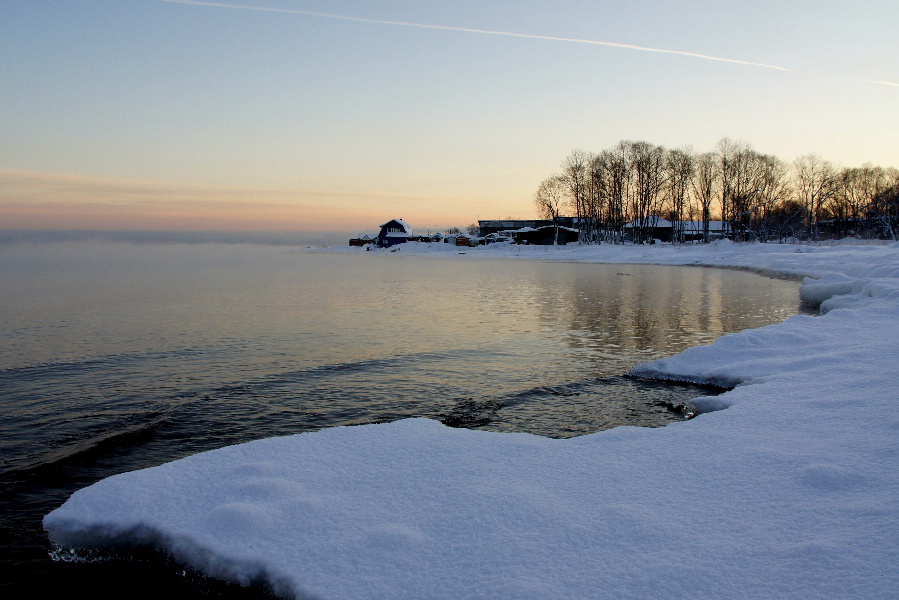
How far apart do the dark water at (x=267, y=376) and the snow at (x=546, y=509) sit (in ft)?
1.82

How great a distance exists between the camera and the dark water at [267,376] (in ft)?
21.5

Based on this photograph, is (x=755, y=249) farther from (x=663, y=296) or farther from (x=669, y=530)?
(x=669, y=530)

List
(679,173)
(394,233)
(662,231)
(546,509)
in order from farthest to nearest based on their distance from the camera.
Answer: (394,233)
(662,231)
(679,173)
(546,509)

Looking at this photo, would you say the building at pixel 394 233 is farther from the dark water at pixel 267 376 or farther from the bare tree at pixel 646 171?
the dark water at pixel 267 376

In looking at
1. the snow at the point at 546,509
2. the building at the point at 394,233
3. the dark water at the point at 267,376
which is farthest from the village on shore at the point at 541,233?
the snow at the point at 546,509

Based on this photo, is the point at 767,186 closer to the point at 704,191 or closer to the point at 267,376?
the point at 704,191

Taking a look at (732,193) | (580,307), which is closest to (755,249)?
(732,193)

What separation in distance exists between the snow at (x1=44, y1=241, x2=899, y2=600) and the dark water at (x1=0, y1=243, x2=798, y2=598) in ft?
1.82

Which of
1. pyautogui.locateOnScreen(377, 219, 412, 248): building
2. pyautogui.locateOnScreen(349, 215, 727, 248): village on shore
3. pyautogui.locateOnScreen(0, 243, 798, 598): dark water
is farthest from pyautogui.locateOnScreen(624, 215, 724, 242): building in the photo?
pyautogui.locateOnScreen(0, 243, 798, 598): dark water

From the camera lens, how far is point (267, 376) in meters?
11.5

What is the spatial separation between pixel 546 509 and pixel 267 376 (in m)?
8.11

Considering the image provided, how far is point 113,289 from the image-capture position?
1158 inches

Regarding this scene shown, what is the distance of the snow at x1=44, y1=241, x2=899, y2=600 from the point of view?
3.66m

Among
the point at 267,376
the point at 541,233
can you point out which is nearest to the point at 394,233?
the point at 541,233
